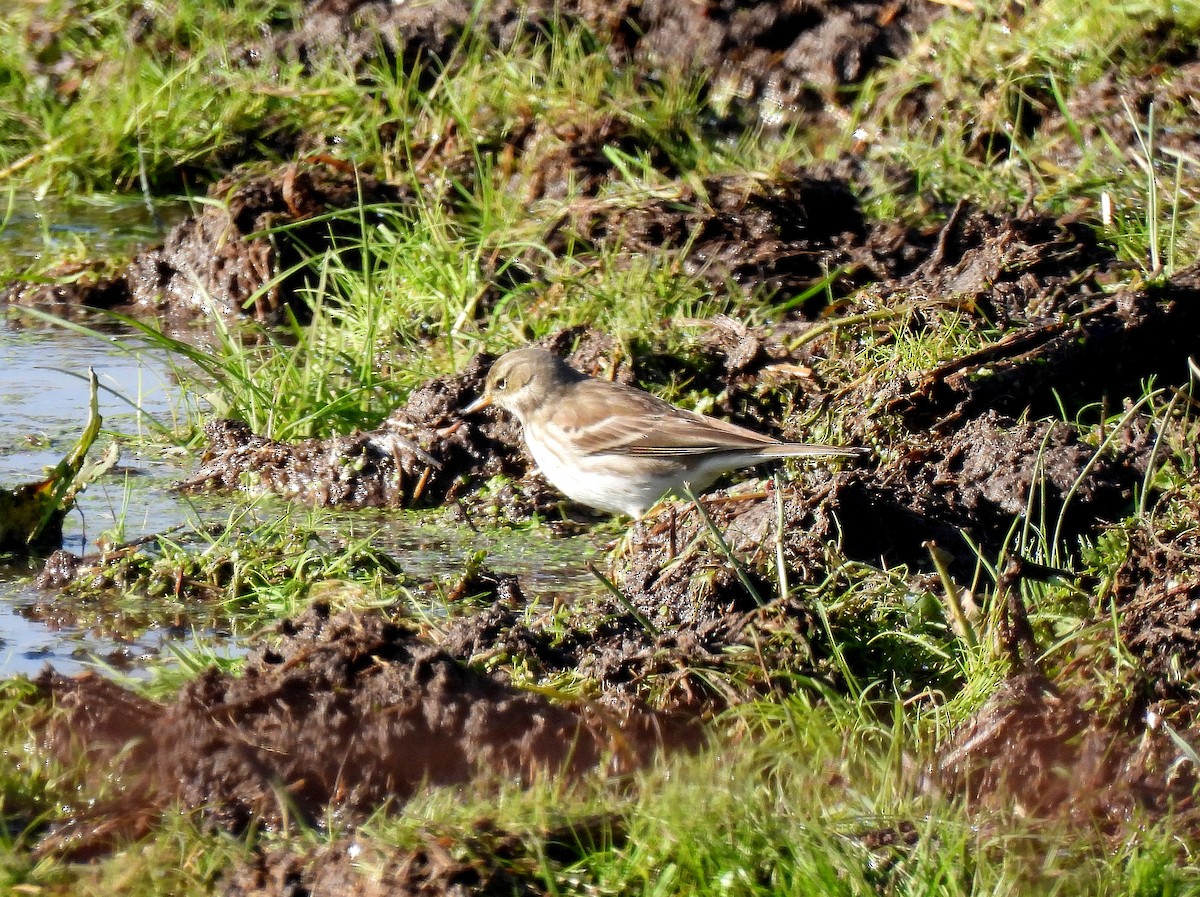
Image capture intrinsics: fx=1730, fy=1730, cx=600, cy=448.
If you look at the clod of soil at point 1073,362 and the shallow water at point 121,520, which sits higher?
the clod of soil at point 1073,362

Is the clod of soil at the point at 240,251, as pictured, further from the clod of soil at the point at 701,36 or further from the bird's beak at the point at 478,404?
the bird's beak at the point at 478,404

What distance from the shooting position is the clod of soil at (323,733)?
419 cm

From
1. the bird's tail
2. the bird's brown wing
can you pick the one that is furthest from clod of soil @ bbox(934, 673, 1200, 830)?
the bird's brown wing

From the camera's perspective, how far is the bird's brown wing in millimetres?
6414

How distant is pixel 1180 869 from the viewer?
3.75 m

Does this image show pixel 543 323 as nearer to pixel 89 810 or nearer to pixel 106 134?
pixel 106 134

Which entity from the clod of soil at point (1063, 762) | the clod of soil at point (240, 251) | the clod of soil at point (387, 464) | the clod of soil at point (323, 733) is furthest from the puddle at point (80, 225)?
the clod of soil at point (1063, 762)

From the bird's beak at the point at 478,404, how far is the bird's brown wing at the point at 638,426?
13.3 inches

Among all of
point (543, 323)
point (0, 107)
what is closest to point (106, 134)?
point (0, 107)

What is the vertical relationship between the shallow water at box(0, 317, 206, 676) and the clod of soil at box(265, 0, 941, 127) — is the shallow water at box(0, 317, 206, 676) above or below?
below

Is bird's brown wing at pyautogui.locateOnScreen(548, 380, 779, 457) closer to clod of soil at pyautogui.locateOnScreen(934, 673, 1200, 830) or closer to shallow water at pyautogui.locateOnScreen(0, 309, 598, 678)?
shallow water at pyautogui.locateOnScreen(0, 309, 598, 678)

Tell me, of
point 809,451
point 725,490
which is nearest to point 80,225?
point 725,490

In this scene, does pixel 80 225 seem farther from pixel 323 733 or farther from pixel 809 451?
pixel 323 733

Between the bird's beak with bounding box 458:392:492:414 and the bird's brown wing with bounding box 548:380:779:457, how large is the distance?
1.11 ft
